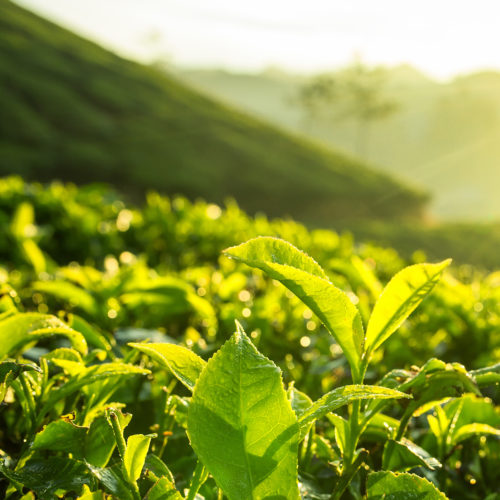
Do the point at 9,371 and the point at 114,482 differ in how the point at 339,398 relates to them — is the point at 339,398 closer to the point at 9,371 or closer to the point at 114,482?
the point at 114,482

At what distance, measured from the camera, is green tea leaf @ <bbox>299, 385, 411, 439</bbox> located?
83 cm

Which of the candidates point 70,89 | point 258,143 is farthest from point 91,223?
point 258,143

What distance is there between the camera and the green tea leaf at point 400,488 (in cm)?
86

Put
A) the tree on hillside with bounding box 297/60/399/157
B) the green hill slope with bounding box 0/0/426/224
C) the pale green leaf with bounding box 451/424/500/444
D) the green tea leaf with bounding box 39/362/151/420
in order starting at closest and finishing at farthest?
the green tea leaf with bounding box 39/362/151/420, the pale green leaf with bounding box 451/424/500/444, the green hill slope with bounding box 0/0/426/224, the tree on hillside with bounding box 297/60/399/157

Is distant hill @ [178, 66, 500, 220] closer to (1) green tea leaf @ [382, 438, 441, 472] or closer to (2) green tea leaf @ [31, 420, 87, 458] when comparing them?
(1) green tea leaf @ [382, 438, 441, 472]

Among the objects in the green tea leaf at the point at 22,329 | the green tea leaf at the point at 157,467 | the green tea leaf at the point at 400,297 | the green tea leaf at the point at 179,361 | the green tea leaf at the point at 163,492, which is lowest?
the green tea leaf at the point at 157,467

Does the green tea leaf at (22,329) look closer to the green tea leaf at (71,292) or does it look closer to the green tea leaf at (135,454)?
the green tea leaf at (135,454)

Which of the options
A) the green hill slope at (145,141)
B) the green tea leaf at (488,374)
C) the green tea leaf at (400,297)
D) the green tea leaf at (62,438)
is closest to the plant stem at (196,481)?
the green tea leaf at (62,438)

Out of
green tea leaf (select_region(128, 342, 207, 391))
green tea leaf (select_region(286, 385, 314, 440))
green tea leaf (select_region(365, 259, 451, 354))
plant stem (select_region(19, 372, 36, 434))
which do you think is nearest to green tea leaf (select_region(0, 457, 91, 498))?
plant stem (select_region(19, 372, 36, 434))

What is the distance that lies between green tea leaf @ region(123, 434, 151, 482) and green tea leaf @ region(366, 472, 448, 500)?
1.15 ft

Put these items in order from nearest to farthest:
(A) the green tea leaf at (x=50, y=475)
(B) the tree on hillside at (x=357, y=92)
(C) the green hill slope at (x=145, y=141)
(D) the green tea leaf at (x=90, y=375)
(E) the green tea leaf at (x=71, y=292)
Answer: (A) the green tea leaf at (x=50, y=475) < (D) the green tea leaf at (x=90, y=375) < (E) the green tea leaf at (x=71, y=292) < (C) the green hill slope at (x=145, y=141) < (B) the tree on hillside at (x=357, y=92)

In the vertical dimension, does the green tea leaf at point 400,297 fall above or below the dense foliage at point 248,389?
above

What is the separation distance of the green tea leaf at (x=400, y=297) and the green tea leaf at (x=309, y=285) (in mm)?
36

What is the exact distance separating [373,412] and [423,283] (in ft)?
0.78
